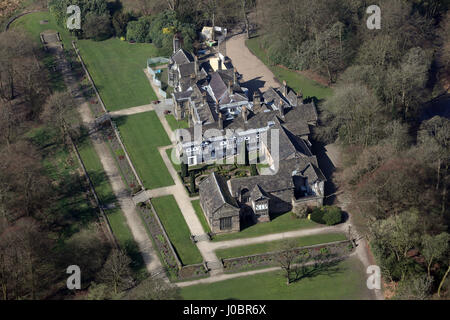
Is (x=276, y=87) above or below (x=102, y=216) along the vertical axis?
above

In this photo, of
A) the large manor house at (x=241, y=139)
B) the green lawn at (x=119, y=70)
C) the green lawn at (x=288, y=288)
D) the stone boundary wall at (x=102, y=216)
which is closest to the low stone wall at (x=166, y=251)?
the green lawn at (x=288, y=288)

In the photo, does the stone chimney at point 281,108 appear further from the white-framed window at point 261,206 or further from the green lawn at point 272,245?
the green lawn at point 272,245

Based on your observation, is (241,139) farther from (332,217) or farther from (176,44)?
(176,44)

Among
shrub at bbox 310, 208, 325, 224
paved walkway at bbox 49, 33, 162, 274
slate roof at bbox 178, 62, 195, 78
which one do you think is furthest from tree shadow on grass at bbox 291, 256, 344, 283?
slate roof at bbox 178, 62, 195, 78

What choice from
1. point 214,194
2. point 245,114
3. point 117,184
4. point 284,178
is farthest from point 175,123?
point 284,178

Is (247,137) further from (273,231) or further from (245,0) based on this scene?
(245,0)

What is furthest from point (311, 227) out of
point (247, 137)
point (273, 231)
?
point (247, 137)
